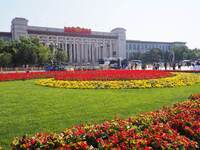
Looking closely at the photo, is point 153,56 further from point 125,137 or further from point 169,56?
point 125,137

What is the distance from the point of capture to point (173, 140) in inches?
126

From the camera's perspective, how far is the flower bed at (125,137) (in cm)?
312

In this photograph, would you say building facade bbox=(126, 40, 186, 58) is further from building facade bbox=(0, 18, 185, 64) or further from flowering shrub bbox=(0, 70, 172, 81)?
flowering shrub bbox=(0, 70, 172, 81)

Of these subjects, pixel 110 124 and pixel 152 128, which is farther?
pixel 110 124

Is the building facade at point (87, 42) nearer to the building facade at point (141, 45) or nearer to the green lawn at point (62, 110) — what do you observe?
the building facade at point (141, 45)

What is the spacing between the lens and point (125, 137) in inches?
129

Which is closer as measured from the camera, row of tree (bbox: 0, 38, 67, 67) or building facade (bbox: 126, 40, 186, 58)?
row of tree (bbox: 0, 38, 67, 67)

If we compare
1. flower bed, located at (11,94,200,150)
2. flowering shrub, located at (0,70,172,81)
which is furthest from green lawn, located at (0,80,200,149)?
flowering shrub, located at (0,70,172,81)

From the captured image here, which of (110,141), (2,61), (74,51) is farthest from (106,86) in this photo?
(74,51)

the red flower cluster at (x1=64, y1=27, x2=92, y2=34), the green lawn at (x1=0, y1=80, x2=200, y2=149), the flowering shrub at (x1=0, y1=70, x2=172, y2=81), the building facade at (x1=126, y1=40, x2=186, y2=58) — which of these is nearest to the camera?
the green lawn at (x1=0, y1=80, x2=200, y2=149)

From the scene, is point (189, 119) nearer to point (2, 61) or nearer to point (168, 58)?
point (2, 61)

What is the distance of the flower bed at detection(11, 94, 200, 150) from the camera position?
312 cm

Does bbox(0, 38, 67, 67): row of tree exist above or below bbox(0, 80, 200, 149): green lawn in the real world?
above

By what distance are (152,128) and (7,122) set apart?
3.01 m
